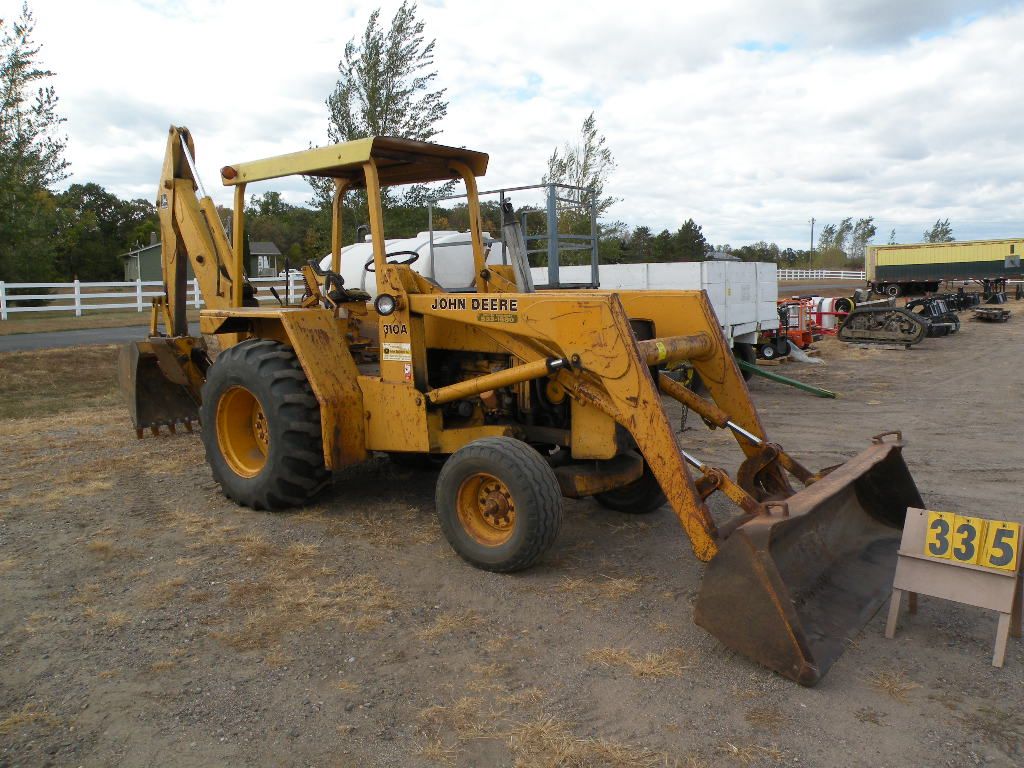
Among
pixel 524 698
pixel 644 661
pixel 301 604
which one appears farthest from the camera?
pixel 301 604

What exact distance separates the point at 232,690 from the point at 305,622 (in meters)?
0.65

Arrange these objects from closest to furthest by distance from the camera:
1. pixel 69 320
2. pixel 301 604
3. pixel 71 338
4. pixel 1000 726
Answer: pixel 1000 726, pixel 301 604, pixel 71 338, pixel 69 320

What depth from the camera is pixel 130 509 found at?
584 cm

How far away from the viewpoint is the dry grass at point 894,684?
131 inches

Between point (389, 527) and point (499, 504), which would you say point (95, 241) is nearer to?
point (389, 527)

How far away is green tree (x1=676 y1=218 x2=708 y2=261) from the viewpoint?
36.3 metres

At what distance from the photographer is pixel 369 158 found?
17.2 feet

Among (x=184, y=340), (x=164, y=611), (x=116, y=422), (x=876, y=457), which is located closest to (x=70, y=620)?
(x=164, y=611)

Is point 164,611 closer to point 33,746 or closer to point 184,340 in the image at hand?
point 33,746

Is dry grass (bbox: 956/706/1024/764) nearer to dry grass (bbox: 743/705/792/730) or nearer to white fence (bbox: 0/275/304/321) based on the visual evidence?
dry grass (bbox: 743/705/792/730)

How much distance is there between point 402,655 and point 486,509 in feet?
3.73

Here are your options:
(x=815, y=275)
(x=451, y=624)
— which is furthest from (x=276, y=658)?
(x=815, y=275)

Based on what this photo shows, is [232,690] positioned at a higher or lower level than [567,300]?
lower

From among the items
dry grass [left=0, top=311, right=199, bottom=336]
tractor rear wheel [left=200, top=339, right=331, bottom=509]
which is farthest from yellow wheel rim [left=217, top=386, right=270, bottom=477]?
dry grass [left=0, top=311, right=199, bottom=336]
